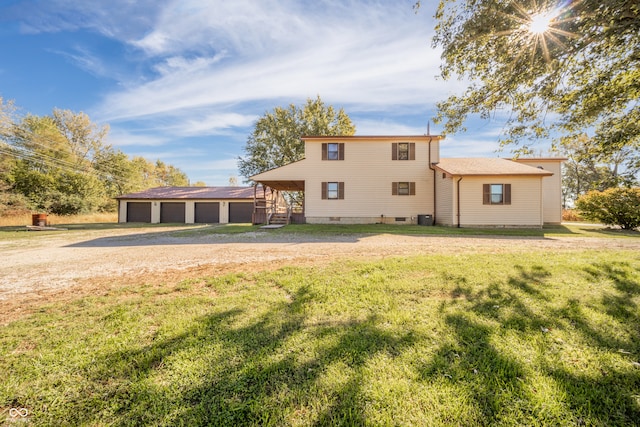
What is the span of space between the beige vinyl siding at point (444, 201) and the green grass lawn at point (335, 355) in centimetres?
1101

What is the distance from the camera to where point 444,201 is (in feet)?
49.9

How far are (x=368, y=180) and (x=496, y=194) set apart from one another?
23.5ft

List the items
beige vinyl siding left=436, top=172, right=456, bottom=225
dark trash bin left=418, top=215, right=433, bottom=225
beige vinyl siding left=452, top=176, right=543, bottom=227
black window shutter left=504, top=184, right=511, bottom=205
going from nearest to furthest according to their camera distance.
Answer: beige vinyl siding left=452, top=176, right=543, bottom=227 → black window shutter left=504, top=184, right=511, bottom=205 → beige vinyl siding left=436, top=172, right=456, bottom=225 → dark trash bin left=418, top=215, right=433, bottom=225

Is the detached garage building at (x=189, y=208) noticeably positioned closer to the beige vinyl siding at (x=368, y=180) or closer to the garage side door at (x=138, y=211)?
the garage side door at (x=138, y=211)

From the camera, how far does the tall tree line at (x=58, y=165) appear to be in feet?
77.9

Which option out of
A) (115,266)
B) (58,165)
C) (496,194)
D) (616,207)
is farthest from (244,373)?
(58,165)

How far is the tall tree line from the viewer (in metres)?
23.7

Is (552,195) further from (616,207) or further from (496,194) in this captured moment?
(496,194)

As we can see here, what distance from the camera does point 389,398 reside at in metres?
1.75

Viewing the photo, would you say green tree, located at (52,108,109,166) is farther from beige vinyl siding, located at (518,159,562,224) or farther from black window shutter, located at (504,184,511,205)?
beige vinyl siding, located at (518,159,562,224)

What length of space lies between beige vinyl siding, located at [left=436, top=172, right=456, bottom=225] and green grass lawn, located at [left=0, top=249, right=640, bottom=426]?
11.0 meters

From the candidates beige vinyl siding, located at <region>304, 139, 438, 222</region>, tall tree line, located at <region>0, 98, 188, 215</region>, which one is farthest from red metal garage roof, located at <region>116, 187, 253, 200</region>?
beige vinyl siding, located at <region>304, 139, 438, 222</region>

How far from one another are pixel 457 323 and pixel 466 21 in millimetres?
5656

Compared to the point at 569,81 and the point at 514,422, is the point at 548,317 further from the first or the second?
the point at 569,81
